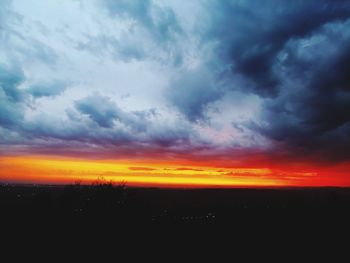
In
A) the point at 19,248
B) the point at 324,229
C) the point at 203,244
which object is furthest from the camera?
the point at 324,229

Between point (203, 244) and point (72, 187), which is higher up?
point (72, 187)

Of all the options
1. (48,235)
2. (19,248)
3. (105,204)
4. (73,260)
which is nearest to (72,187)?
(105,204)

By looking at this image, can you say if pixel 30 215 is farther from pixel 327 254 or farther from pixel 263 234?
pixel 327 254

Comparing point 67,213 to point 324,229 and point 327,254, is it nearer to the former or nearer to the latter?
point 327,254

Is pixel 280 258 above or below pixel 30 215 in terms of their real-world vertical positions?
below

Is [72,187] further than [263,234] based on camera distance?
Yes

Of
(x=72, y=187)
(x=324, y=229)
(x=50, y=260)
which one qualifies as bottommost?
(x=50, y=260)


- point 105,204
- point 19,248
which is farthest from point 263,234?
point 19,248

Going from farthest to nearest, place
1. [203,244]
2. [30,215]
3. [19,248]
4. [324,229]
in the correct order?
[324,229], [30,215], [203,244], [19,248]

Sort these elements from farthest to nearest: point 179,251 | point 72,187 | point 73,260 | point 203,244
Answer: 1. point 72,187
2. point 203,244
3. point 179,251
4. point 73,260
